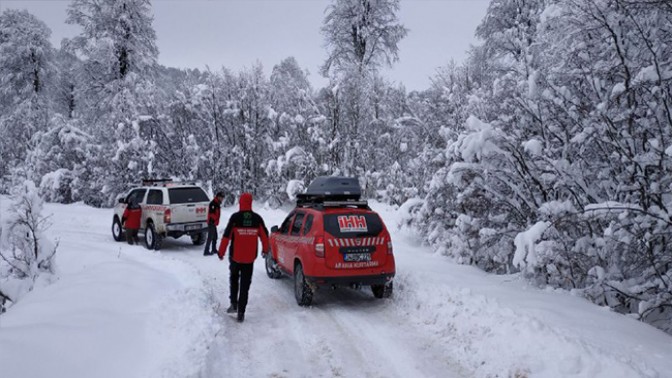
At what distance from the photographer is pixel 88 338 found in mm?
5109

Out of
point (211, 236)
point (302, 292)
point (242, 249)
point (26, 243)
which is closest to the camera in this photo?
point (242, 249)

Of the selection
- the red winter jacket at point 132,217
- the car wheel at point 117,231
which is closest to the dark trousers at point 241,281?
the red winter jacket at point 132,217

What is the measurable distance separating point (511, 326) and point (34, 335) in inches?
224

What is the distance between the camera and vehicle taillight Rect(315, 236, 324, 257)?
25.8ft

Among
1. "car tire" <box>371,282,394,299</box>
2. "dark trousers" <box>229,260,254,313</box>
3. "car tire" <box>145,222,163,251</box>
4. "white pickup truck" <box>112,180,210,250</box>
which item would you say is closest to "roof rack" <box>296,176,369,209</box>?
"car tire" <box>371,282,394,299</box>

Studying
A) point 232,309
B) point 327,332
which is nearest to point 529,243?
point 327,332

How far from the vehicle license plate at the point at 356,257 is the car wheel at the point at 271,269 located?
108 inches

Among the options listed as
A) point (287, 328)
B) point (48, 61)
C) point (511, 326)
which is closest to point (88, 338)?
point (287, 328)

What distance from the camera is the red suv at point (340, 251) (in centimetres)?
784

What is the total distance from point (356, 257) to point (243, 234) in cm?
205

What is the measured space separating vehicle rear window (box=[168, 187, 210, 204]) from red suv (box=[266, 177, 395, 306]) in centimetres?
638

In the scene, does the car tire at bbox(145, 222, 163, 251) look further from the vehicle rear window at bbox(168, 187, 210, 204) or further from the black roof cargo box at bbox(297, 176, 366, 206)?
the black roof cargo box at bbox(297, 176, 366, 206)

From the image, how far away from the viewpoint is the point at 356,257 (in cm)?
795

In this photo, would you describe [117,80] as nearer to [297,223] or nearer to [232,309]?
[297,223]
